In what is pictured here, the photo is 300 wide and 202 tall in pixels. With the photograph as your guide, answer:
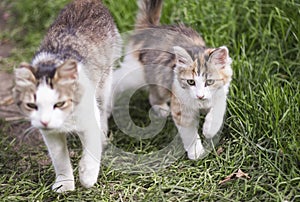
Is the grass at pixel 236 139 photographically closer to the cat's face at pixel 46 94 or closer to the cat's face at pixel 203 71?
the cat's face at pixel 203 71

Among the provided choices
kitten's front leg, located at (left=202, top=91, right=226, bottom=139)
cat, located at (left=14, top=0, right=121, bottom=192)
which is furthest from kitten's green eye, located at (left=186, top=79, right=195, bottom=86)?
cat, located at (left=14, top=0, right=121, bottom=192)

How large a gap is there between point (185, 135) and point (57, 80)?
1266mm

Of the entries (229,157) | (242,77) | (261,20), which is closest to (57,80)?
(229,157)

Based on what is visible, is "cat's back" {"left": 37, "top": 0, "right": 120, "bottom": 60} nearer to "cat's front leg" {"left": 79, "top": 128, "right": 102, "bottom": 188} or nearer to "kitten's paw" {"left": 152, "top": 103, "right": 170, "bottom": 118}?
"cat's front leg" {"left": 79, "top": 128, "right": 102, "bottom": 188}

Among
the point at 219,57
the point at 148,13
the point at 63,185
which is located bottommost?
the point at 63,185

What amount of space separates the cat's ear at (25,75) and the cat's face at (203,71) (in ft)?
3.80

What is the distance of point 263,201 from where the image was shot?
12.2 ft

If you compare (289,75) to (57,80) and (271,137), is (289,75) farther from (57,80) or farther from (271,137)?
(57,80)

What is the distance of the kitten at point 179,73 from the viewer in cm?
404

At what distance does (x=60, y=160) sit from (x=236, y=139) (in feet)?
4.19

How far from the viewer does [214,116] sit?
423 cm

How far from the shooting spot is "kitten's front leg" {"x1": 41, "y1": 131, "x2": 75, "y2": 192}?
3754 millimetres

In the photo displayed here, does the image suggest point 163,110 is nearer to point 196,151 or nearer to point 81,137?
point 196,151

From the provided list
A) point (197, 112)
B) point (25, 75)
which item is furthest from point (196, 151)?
point (25, 75)
